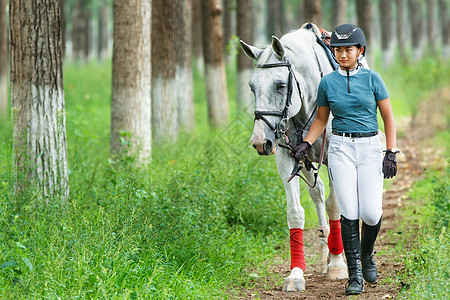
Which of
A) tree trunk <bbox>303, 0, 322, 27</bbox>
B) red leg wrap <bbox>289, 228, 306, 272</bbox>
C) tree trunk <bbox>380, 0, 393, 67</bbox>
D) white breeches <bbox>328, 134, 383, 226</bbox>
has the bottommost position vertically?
red leg wrap <bbox>289, 228, 306, 272</bbox>

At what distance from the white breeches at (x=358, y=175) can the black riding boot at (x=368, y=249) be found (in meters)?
0.13

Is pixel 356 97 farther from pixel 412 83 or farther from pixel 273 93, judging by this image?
pixel 412 83

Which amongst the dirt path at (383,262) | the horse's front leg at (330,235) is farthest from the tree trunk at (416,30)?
the horse's front leg at (330,235)

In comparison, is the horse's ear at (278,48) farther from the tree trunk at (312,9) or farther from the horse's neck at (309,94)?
the tree trunk at (312,9)

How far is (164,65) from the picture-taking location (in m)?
10.9

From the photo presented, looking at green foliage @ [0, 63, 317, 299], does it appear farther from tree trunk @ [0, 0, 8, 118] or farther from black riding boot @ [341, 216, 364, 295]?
tree trunk @ [0, 0, 8, 118]

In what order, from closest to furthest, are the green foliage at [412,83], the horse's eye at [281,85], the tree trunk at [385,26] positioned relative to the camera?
the horse's eye at [281,85]
the green foliage at [412,83]
the tree trunk at [385,26]

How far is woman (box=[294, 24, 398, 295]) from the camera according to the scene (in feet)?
15.8

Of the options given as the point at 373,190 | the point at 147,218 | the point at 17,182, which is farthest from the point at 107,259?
the point at 373,190

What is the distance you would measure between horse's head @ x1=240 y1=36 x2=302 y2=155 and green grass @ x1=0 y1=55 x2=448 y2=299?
1259mm

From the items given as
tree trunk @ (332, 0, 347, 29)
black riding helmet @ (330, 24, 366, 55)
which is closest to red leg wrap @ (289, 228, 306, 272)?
black riding helmet @ (330, 24, 366, 55)

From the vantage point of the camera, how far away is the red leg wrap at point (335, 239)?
5.73m

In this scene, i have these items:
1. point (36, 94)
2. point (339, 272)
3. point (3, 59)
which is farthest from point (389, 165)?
point (3, 59)

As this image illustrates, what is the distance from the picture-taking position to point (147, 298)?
4414 millimetres
